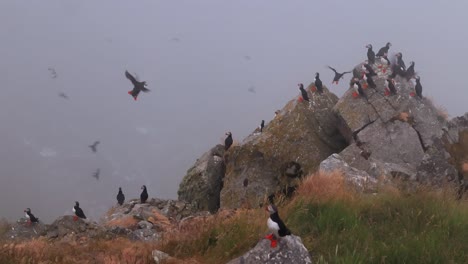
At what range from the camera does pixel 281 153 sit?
1608 cm

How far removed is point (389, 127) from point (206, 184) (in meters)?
7.36

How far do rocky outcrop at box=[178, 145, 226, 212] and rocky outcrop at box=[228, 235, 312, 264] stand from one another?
36.5 feet

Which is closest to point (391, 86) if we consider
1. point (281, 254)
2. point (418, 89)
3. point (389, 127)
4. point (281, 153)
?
point (418, 89)

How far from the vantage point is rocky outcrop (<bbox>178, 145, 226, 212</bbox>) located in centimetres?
1688

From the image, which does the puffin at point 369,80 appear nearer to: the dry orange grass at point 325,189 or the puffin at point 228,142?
the puffin at point 228,142

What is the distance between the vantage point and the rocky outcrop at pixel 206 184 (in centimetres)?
1688

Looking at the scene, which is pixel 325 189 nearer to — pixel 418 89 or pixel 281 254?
pixel 281 254

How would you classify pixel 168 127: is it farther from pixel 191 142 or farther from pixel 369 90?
pixel 369 90

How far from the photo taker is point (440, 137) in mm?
14617

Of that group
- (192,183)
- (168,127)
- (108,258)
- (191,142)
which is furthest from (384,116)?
(168,127)

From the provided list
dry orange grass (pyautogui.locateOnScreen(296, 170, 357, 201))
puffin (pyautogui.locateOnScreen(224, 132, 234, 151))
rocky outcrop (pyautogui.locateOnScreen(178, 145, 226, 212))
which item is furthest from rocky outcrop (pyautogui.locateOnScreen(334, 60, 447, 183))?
rocky outcrop (pyautogui.locateOnScreen(178, 145, 226, 212))

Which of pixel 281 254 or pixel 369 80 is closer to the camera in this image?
pixel 281 254

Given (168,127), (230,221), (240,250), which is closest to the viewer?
(240,250)

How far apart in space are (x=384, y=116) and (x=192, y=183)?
800 centimetres
